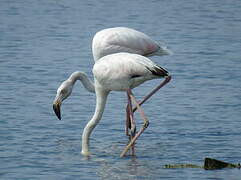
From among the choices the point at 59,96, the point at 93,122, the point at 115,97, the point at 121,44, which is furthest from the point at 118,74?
the point at 115,97

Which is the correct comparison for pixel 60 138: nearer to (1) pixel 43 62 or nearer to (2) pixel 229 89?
(2) pixel 229 89

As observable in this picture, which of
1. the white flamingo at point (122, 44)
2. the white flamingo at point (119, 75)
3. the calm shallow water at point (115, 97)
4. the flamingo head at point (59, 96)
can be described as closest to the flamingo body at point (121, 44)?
the white flamingo at point (122, 44)

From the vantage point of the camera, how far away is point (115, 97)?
13570mm

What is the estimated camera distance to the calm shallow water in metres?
10.1

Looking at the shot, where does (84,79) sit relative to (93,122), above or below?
above

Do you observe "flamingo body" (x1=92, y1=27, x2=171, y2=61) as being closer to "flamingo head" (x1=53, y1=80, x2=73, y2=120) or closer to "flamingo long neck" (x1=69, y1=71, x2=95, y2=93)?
"flamingo long neck" (x1=69, y1=71, x2=95, y2=93)

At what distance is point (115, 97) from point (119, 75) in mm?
2983

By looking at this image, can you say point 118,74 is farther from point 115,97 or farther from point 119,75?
point 115,97

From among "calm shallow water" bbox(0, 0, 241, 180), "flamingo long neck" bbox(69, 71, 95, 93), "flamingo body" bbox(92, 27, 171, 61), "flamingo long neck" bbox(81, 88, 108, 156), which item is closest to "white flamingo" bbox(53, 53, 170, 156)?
"flamingo long neck" bbox(81, 88, 108, 156)

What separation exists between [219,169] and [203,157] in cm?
67

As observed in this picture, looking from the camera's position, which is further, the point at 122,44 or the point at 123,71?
the point at 122,44

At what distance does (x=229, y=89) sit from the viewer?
13695 millimetres

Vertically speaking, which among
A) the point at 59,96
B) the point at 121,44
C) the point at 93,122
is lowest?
the point at 93,122

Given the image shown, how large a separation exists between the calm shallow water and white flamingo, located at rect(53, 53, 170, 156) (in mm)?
320
